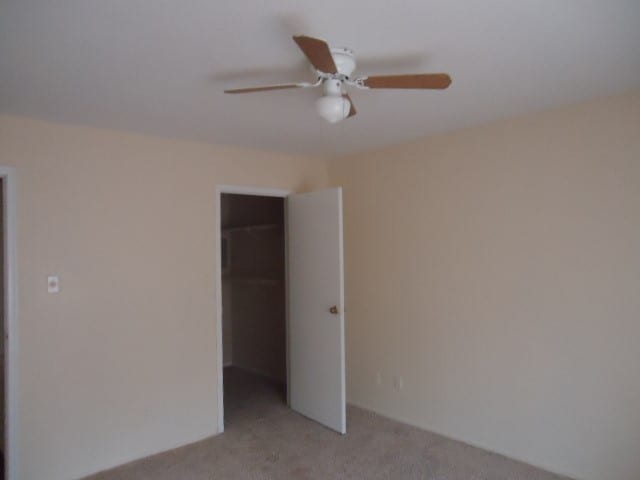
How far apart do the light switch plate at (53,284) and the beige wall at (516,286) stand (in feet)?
7.95

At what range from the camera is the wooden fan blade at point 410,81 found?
1844 mm

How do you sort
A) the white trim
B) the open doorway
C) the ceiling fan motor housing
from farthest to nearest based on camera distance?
1. the open doorway
2. the white trim
3. the ceiling fan motor housing

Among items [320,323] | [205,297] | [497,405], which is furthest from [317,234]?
[497,405]

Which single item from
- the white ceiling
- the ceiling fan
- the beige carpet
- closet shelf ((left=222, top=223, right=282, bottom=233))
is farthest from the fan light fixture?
closet shelf ((left=222, top=223, right=282, bottom=233))

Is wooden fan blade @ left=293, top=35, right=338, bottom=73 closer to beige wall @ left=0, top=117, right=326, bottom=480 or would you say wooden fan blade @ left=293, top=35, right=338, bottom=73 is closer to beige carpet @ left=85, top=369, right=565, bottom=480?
beige wall @ left=0, top=117, right=326, bottom=480

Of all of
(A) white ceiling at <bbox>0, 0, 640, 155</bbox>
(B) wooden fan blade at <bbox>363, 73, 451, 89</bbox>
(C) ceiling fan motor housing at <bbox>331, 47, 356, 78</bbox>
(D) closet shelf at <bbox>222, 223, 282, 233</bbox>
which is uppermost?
(A) white ceiling at <bbox>0, 0, 640, 155</bbox>

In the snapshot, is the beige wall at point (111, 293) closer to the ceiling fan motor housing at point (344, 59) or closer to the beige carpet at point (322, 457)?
the beige carpet at point (322, 457)

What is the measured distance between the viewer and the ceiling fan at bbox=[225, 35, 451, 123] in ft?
5.92

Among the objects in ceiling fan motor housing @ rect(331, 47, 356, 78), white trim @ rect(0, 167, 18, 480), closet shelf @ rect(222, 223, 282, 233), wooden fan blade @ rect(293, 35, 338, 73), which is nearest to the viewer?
wooden fan blade @ rect(293, 35, 338, 73)

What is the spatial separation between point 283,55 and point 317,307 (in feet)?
7.43

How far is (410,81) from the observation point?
1.90 meters

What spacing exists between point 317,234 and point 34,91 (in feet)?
7.09

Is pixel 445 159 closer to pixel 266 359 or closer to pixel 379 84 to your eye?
pixel 379 84

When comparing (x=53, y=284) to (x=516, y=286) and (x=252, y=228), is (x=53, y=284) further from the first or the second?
(x=516, y=286)
